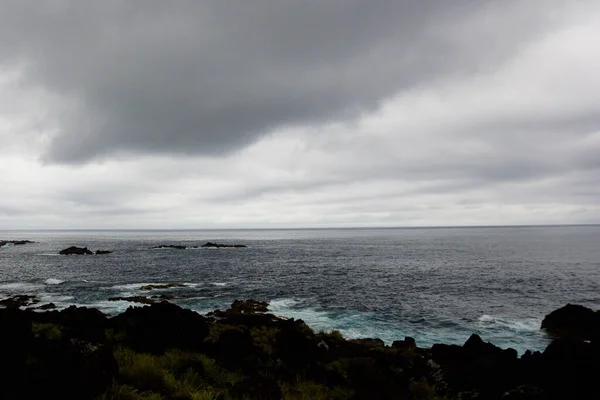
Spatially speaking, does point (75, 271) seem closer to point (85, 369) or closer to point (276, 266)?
point (276, 266)

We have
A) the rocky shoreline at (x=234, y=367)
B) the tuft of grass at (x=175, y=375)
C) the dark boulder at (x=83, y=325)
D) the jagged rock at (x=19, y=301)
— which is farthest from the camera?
the jagged rock at (x=19, y=301)

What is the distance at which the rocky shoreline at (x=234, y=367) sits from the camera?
8.69 meters

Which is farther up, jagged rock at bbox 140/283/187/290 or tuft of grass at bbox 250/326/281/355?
tuft of grass at bbox 250/326/281/355

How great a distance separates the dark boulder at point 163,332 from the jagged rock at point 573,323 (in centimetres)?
2957

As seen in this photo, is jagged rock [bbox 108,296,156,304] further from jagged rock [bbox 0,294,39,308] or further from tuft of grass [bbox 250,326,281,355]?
tuft of grass [bbox 250,326,281,355]

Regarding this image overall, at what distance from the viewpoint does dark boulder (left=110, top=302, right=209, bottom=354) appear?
1408 centimetres

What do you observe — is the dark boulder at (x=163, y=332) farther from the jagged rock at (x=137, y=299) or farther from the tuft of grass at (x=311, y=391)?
the jagged rock at (x=137, y=299)

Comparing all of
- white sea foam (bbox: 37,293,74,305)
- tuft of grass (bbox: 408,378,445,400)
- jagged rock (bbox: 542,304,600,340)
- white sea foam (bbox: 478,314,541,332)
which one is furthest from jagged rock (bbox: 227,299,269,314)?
tuft of grass (bbox: 408,378,445,400)

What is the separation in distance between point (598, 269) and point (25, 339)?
86767 mm

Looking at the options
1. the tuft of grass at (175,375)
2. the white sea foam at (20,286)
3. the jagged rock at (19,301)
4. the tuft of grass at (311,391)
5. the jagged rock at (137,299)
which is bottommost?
the white sea foam at (20,286)

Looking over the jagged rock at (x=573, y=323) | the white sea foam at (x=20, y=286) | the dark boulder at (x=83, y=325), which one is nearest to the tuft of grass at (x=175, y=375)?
the dark boulder at (x=83, y=325)

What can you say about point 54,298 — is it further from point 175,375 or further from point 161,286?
point 175,375

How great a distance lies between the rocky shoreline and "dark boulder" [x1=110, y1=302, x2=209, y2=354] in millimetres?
42

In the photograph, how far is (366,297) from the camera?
4541 cm
